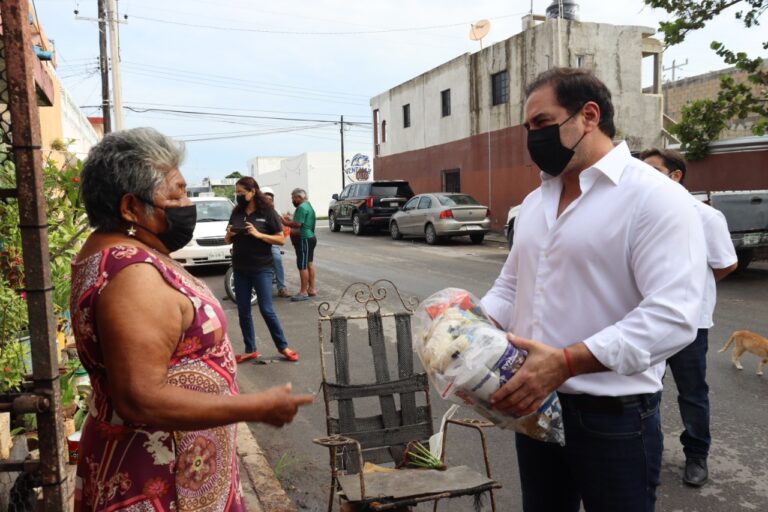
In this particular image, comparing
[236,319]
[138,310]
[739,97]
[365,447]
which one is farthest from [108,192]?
[739,97]

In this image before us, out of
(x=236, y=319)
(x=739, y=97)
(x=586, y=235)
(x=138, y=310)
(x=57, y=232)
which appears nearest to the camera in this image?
(x=138, y=310)

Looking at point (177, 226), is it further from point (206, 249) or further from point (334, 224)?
point (334, 224)

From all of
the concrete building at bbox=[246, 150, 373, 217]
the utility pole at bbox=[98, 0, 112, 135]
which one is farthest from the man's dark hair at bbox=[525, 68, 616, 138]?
the concrete building at bbox=[246, 150, 373, 217]

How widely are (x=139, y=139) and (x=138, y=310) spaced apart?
20.2 inches

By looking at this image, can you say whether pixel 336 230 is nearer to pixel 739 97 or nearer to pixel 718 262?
pixel 739 97

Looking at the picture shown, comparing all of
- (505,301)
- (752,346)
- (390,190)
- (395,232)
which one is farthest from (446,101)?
(505,301)

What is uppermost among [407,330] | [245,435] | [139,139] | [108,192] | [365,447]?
[139,139]

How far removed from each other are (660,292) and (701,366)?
7.14ft

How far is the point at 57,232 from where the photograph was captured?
4.22 metres

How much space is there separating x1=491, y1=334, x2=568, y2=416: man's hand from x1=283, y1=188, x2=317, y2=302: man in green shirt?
8204mm

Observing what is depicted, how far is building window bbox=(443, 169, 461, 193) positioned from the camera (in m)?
23.5

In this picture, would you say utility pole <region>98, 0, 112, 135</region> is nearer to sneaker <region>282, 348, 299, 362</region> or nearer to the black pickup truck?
sneaker <region>282, 348, 299, 362</region>

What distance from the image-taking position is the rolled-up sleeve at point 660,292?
168 cm

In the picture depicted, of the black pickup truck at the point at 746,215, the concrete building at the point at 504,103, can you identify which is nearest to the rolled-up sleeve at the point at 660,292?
the black pickup truck at the point at 746,215
